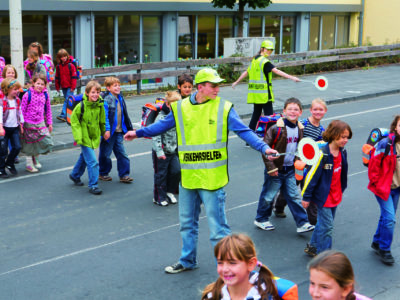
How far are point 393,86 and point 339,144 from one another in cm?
1569

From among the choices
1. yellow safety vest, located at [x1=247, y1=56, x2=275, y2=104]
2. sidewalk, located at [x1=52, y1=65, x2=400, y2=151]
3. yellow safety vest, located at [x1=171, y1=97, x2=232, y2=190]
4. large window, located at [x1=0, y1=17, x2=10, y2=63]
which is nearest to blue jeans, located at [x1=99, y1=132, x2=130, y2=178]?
sidewalk, located at [x1=52, y1=65, x2=400, y2=151]

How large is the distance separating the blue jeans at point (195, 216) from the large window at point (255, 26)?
913 inches

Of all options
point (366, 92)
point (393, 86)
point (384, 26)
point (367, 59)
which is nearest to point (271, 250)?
point (366, 92)

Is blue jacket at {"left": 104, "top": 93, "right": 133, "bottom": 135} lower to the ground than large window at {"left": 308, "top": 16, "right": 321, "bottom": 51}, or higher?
lower

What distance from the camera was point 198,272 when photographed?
691 cm

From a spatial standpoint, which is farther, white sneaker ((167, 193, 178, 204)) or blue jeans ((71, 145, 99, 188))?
blue jeans ((71, 145, 99, 188))

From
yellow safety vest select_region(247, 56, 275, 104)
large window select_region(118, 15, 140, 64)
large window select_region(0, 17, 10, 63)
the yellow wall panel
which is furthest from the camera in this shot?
the yellow wall panel

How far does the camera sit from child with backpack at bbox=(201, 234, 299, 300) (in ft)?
12.6

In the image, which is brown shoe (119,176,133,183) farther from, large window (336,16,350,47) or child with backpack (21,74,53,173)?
large window (336,16,350,47)

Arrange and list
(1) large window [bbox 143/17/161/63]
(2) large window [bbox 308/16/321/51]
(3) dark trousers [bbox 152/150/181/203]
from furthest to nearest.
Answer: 1. (2) large window [bbox 308/16/321/51]
2. (1) large window [bbox 143/17/161/63]
3. (3) dark trousers [bbox 152/150/181/203]

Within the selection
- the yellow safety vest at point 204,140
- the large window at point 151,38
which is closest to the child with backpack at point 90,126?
the yellow safety vest at point 204,140

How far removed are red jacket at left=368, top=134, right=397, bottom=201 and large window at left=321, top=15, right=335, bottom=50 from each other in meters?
27.3

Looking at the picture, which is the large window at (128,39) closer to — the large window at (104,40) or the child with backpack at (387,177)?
the large window at (104,40)

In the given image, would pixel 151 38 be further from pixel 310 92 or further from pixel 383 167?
pixel 383 167
